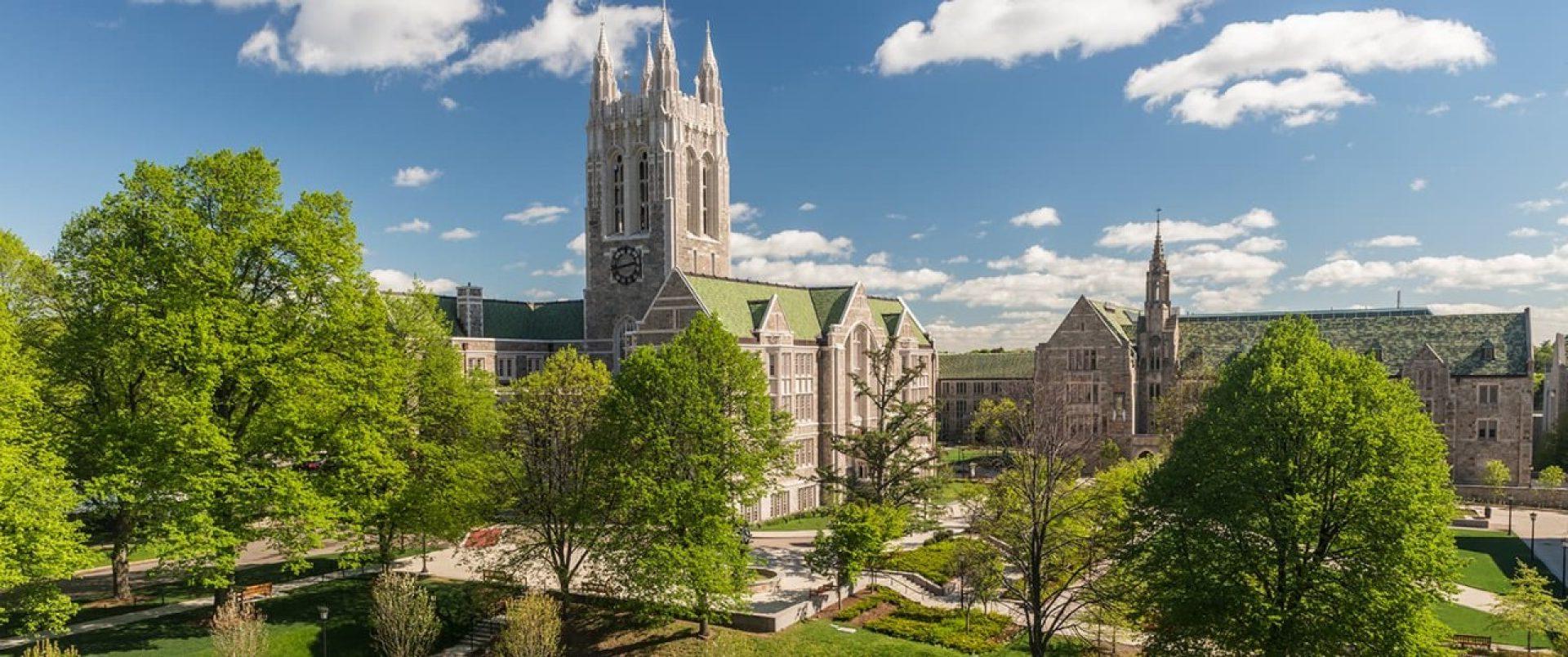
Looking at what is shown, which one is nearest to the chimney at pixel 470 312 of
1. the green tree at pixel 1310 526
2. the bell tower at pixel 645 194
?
the bell tower at pixel 645 194

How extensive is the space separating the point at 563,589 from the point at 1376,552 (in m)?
28.0

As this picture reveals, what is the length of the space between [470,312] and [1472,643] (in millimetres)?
64611

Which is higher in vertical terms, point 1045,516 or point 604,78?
point 604,78

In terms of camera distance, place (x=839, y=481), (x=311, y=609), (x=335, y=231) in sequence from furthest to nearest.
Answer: (x=839, y=481)
(x=311, y=609)
(x=335, y=231)

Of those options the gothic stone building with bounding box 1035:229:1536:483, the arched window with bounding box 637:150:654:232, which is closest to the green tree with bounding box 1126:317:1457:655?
the gothic stone building with bounding box 1035:229:1536:483

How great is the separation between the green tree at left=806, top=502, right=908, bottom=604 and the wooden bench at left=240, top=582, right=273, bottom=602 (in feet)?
75.8

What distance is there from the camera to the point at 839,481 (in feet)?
150

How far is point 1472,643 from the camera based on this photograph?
30875mm

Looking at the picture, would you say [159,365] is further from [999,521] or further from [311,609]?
[999,521]

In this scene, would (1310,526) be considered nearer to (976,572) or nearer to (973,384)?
(976,572)

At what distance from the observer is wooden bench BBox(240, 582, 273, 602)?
3500 centimetres

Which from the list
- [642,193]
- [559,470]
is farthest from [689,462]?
[642,193]

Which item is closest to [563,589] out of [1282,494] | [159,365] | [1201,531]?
[159,365]

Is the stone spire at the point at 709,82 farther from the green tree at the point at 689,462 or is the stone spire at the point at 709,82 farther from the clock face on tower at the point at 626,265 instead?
the green tree at the point at 689,462
